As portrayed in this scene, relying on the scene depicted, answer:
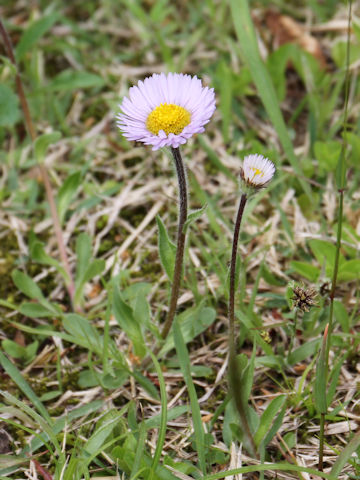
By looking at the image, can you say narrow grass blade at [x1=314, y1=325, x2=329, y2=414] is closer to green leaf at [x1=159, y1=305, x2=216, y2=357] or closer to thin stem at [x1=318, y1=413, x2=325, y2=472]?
thin stem at [x1=318, y1=413, x2=325, y2=472]

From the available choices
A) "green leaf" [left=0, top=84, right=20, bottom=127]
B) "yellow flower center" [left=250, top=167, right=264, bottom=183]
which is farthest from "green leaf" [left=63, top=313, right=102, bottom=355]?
"green leaf" [left=0, top=84, right=20, bottom=127]

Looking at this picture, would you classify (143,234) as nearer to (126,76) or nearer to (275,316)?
(275,316)

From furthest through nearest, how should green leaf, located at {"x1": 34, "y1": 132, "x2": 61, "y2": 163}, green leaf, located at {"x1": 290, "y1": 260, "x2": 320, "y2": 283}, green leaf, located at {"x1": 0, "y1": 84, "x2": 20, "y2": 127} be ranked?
1. green leaf, located at {"x1": 0, "y1": 84, "x2": 20, "y2": 127}
2. green leaf, located at {"x1": 34, "y1": 132, "x2": 61, "y2": 163}
3. green leaf, located at {"x1": 290, "y1": 260, "x2": 320, "y2": 283}

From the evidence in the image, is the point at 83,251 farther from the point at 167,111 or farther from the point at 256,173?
the point at 256,173

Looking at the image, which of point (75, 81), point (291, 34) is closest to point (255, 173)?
point (75, 81)

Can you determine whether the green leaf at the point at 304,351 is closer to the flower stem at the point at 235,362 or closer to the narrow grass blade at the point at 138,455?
the flower stem at the point at 235,362

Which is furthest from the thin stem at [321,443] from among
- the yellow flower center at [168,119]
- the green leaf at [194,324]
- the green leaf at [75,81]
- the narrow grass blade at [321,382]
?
the green leaf at [75,81]
